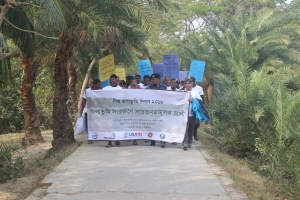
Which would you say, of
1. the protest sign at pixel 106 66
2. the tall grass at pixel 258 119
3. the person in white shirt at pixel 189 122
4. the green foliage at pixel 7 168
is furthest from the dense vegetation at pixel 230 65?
the green foliage at pixel 7 168

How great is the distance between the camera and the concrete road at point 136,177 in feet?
19.4

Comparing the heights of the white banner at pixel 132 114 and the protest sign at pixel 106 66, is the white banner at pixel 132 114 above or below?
below

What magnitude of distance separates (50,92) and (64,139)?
1137 centimetres

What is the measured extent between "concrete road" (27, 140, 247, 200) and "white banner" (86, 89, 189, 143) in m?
0.72

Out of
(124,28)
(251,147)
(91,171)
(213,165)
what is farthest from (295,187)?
(124,28)

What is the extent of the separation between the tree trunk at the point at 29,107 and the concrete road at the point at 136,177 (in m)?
5.04

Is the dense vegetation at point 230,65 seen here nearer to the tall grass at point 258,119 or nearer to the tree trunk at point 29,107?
the tall grass at point 258,119

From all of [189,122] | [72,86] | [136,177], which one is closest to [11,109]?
[72,86]

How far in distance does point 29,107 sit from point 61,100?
359 centimetres

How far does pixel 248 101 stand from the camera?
32.1ft

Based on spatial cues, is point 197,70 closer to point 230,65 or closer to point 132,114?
point 230,65

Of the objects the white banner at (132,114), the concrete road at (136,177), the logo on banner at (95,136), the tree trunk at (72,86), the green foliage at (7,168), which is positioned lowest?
the concrete road at (136,177)

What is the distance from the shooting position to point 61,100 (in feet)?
34.6

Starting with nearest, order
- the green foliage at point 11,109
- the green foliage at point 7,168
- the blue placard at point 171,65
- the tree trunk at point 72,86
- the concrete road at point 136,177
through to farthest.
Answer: the concrete road at point 136,177 < the green foliage at point 7,168 < the blue placard at point 171,65 < the tree trunk at point 72,86 < the green foliage at point 11,109
